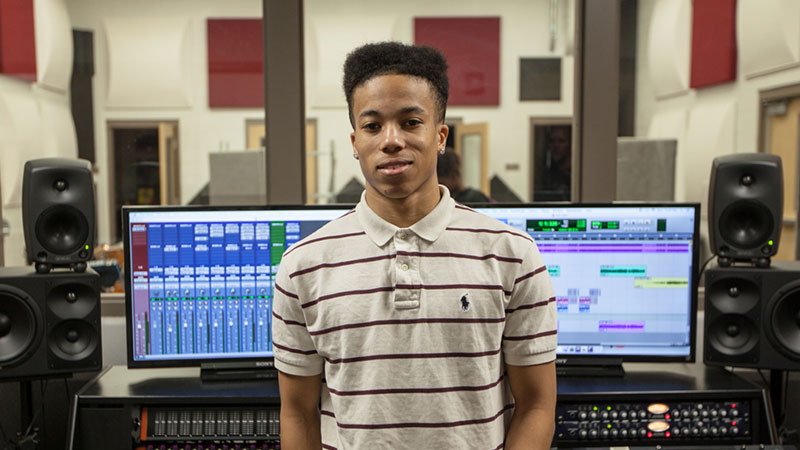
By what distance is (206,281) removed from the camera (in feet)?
5.76

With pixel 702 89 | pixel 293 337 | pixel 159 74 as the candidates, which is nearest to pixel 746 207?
pixel 293 337

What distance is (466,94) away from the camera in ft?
19.5

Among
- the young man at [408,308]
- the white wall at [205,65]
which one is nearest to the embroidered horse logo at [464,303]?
the young man at [408,308]

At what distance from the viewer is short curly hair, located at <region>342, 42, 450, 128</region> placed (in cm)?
103

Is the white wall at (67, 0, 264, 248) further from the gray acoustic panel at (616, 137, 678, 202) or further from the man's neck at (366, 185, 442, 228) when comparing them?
the man's neck at (366, 185, 442, 228)

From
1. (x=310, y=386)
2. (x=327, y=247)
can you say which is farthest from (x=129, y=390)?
(x=327, y=247)

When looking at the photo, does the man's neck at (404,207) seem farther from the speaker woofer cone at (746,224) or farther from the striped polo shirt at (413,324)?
the speaker woofer cone at (746,224)

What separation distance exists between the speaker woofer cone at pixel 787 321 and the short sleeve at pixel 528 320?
89cm

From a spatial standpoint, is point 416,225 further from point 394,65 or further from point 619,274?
point 619,274

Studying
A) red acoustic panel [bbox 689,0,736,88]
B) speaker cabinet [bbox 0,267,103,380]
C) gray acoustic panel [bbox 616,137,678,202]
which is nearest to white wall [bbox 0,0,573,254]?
red acoustic panel [bbox 689,0,736,88]

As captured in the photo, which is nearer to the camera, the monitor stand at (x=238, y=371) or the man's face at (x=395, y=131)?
the man's face at (x=395, y=131)

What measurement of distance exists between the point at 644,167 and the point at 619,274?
93cm

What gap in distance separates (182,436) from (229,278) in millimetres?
407

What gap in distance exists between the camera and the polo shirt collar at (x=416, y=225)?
1.06 meters
